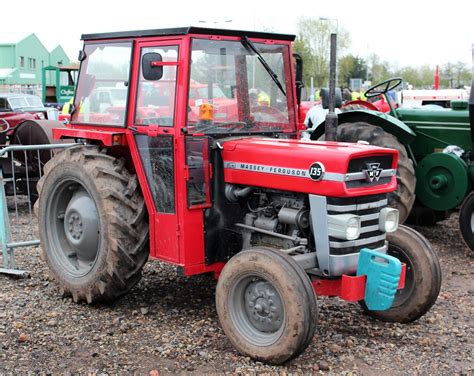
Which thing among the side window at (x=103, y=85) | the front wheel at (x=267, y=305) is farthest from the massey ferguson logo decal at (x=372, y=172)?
the side window at (x=103, y=85)

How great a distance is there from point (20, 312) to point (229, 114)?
2251mm

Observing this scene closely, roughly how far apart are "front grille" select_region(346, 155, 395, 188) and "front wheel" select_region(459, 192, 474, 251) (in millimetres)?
3078

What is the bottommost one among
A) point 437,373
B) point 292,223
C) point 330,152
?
point 437,373

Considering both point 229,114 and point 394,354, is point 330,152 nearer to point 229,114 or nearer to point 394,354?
point 229,114

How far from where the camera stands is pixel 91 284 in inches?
202

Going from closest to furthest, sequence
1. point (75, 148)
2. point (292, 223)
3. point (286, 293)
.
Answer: point (286, 293), point (292, 223), point (75, 148)

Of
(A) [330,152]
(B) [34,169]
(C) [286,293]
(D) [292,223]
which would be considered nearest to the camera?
(C) [286,293]

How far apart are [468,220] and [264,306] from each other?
3.97 meters

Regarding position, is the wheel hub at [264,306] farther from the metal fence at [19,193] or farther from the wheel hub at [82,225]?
the metal fence at [19,193]

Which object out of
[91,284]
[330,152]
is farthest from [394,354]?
[91,284]

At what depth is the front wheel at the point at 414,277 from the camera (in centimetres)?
473

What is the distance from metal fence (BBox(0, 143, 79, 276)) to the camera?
6.36m

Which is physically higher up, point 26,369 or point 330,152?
point 330,152

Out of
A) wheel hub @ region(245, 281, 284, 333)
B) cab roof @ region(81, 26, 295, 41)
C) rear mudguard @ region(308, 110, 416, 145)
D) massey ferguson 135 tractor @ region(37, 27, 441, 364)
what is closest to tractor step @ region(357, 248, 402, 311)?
massey ferguson 135 tractor @ region(37, 27, 441, 364)
